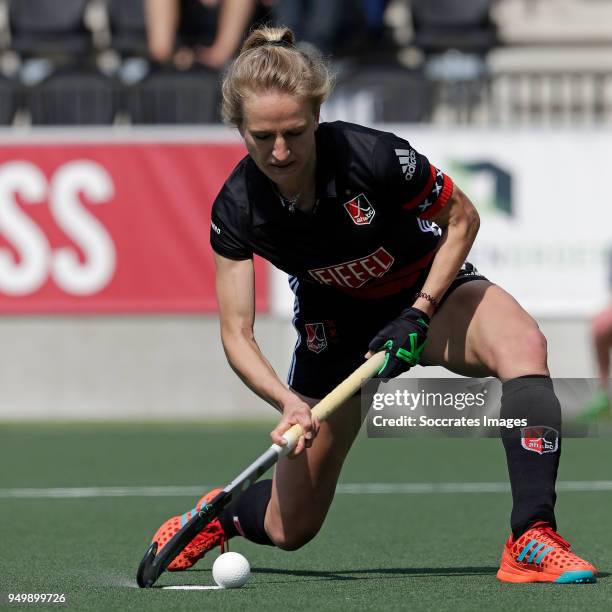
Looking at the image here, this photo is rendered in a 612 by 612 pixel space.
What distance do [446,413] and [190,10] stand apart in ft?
25.5

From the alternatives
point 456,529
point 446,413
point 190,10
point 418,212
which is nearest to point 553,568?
point 446,413

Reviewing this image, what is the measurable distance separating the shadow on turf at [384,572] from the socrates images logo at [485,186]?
257 inches

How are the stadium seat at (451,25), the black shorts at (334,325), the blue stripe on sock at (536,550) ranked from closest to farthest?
the blue stripe on sock at (536,550) < the black shorts at (334,325) < the stadium seat at (451,25)

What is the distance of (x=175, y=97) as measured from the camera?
451 inches

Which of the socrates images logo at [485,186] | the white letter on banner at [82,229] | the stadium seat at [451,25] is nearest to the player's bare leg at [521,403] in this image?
the socrates images logo at [485,186]

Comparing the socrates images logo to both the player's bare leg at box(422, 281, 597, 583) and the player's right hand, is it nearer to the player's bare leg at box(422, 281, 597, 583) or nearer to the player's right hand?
the player's bare leg at box(422, 281, 597, 583)

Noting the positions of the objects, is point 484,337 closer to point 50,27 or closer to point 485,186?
point 485,186

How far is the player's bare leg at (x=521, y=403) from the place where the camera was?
3.97 metres

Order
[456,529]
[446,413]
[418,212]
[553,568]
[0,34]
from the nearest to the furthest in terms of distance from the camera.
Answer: [553,568], [418,212], [446,413], [456,529], [0,34]

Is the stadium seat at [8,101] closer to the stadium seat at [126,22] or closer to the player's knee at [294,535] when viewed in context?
the stadium seat at [126,22]

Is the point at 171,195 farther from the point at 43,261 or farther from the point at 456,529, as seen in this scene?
the point at 456,529

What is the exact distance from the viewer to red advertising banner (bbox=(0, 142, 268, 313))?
428 inches

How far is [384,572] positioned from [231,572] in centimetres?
59

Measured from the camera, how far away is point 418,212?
425 cm
